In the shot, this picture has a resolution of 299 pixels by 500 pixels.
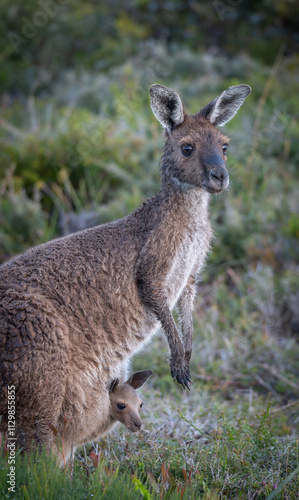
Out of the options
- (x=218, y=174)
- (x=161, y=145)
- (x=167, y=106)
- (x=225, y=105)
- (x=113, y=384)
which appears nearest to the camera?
(x=218, y=174)

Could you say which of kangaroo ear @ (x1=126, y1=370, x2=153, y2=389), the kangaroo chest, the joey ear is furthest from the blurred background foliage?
the joey ear

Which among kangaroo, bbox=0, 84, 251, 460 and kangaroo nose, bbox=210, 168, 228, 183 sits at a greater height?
kangaroo nose, bbox=210, 168, 228, 183

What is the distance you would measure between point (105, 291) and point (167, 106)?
1.39m

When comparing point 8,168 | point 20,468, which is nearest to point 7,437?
point 20,468

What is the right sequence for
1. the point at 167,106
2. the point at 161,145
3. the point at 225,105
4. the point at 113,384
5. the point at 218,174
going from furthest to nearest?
the point at 161,145, the point at 225,105, the point at 167,106, the point at 113,384, the point at 218,174

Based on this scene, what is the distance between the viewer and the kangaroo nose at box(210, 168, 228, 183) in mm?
3682

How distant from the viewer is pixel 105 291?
3758mm

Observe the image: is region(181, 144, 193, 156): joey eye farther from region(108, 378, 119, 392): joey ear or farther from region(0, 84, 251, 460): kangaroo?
region(108, 378, 119, 392): joey ear

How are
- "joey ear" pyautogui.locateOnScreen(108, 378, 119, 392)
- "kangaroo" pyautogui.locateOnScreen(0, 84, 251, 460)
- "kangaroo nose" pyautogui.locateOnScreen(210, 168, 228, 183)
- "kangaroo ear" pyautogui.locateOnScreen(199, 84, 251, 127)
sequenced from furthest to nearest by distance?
"kangaroo ear" pyautogui.locateOnScreen(199, 84, 251, 127) → "joey ear" pyautogui.locateOnScreen(108, 378, 119, 392) → "kangaroo nose" pyautogui.locateOnScreen(210, 168, 228, 183) → "kangaroo" pyautogui.locateOnScreen(0, 84, 251, 460)

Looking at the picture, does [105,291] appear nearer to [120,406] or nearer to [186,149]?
[120,406]

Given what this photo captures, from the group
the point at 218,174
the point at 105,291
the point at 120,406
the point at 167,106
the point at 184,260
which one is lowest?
the point at 120,406

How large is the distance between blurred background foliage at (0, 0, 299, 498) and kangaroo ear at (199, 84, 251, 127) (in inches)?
52.2

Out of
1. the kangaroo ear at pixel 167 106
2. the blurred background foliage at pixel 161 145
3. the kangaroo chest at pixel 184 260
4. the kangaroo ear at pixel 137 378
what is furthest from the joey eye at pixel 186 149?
the kangaroo ear at pixel 137 378

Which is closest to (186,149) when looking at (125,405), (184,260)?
(184,260)
